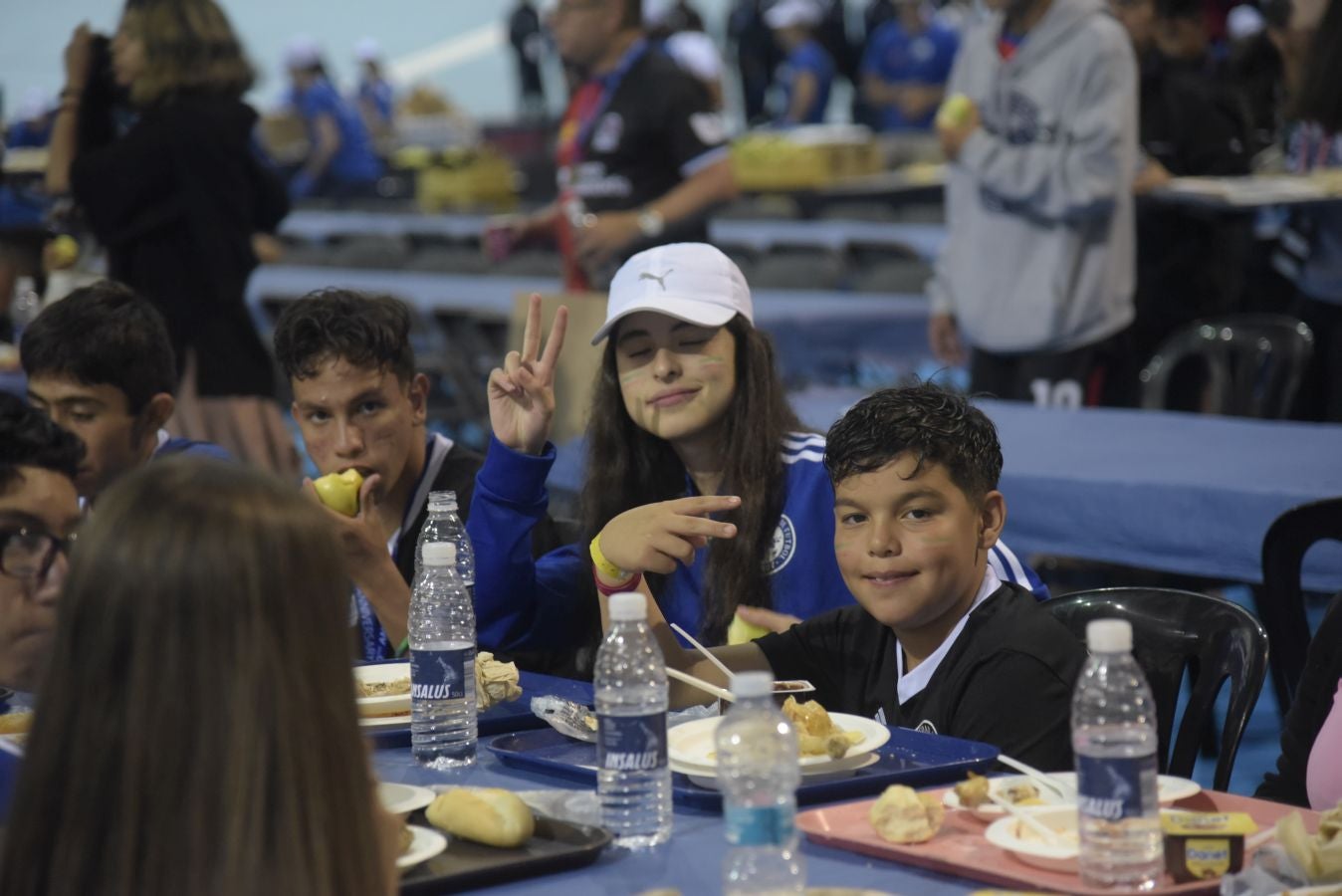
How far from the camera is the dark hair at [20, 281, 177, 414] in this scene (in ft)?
12.3

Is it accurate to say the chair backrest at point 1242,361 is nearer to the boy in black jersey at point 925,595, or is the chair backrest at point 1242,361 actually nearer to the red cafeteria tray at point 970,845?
the boy in black jersey at point 925,595

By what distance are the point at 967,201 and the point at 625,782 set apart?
152 inches

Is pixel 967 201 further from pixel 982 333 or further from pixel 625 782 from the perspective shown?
pixel 625 782

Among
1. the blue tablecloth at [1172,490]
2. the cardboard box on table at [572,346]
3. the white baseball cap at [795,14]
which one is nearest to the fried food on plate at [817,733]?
the blue tablecloth at [1172,490]

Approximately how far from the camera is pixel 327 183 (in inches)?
700

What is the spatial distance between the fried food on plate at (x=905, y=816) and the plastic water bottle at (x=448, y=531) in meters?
0.97

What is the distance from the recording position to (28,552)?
9.33ft

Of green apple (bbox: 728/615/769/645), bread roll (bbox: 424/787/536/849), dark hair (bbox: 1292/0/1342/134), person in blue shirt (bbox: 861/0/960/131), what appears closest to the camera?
bread roll (bbox: 424/787/536/849)

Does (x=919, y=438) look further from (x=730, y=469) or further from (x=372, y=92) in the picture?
(x=372, y=92)

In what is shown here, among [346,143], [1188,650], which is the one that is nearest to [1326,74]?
[1188,650]

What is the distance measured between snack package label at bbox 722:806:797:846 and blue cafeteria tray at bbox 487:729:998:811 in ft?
1.30

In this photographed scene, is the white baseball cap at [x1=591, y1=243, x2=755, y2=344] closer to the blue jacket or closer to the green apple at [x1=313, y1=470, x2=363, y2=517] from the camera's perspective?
the blue jacket

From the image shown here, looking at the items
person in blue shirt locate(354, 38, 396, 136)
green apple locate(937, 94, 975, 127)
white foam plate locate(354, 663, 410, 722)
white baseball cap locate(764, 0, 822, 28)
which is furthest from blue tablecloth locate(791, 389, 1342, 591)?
person in blue shirt locate(354, 38, 396, 136)

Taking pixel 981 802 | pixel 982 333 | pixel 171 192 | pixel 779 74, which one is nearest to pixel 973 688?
pixel 981 802
